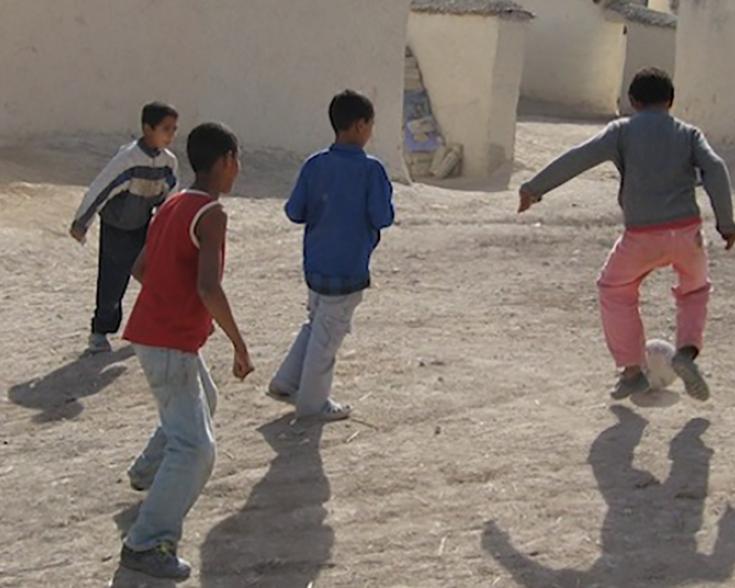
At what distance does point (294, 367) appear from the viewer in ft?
20.4

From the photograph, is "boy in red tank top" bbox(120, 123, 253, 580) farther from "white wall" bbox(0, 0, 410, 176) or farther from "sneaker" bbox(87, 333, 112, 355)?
"white wall" bbox(0, 0, 410, 176)

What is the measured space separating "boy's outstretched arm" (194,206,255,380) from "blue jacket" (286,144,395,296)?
4.14 ft

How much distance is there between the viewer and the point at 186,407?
15.4 feet

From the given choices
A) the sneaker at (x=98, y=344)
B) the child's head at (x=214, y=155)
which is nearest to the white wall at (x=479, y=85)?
the sneaker at (x=98, y=344)

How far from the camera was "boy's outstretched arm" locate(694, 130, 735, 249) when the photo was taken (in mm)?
5883

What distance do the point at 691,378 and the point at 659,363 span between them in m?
0.44

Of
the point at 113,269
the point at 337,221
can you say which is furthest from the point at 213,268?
the point at 113,269

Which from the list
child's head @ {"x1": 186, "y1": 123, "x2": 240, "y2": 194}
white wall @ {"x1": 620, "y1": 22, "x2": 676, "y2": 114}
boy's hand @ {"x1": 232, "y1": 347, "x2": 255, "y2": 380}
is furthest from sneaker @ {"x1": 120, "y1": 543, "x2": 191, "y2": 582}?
white wall @ {"x1": 620, "y1": 22, "x2": 676, "y2": 114}

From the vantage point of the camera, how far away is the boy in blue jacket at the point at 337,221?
5.87 m

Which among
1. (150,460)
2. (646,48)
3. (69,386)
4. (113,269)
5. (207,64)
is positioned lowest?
(69,386)

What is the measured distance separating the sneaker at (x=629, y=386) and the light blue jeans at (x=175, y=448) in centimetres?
215

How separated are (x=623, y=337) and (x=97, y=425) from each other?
225 centimetres

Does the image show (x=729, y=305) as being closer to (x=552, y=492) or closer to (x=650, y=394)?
(x=650, y=394)

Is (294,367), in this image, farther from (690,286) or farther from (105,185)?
(690,286)
